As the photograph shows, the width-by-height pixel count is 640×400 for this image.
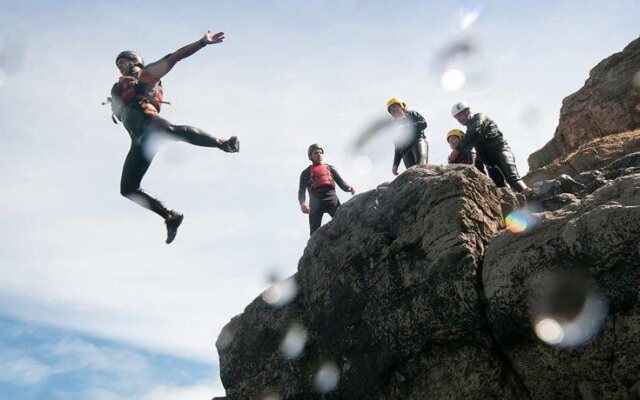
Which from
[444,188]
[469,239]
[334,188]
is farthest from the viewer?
[334,188]

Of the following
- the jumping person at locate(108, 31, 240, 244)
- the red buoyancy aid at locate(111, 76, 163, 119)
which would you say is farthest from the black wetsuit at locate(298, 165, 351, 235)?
the red buoyancy aid at locate(111, 76, 163, 119)

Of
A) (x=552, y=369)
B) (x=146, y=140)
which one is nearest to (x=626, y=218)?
(x=552, y=369)

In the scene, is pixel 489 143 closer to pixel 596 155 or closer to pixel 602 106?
pixel 596 155

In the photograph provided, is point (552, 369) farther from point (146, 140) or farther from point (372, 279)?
point (146, 140)

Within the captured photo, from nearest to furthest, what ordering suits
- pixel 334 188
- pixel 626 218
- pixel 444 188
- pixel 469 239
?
pixel 626 218 → pixel 469 239 → pixel 444 188 → pixel 334 188

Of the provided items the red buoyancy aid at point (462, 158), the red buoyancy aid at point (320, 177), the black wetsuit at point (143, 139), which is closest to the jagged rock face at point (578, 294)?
the black wetsuit at point (143, 139)

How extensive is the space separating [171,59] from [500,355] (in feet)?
24.8

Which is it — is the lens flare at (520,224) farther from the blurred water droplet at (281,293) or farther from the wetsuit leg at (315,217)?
the wetsuit leg at (315,217)

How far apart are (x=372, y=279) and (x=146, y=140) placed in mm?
5012

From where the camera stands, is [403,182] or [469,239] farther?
[403,182]

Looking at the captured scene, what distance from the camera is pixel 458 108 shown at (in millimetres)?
14484

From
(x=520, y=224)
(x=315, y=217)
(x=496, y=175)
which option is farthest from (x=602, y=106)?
(x=520, y=224)

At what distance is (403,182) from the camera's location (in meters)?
10.7

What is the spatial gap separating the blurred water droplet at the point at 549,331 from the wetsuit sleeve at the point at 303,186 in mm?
9029
